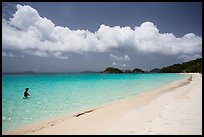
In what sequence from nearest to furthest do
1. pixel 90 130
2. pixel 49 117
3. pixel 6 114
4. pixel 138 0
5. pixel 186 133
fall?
pixel 138 0
pixel 186 133
pixel 90 130
pixel 49 117
pixel 6 114

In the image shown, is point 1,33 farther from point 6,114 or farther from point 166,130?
point 6,114

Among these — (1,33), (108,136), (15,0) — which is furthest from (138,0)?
(108,136)

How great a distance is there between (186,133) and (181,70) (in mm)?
144976

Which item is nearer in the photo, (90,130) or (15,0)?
(15,0)

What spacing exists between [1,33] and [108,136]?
12.2 feet

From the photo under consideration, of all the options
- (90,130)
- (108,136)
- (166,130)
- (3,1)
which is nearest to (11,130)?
(90,130)

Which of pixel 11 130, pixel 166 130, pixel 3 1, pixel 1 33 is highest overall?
pixel 3 1

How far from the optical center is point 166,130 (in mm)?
5926

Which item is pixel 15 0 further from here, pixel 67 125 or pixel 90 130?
pixel 67 125

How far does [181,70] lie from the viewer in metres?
142

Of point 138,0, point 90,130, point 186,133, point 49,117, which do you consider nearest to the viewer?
point 138,0

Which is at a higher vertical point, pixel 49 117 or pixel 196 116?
pixel 196 116

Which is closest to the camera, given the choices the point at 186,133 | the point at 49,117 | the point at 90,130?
the point at 186,133

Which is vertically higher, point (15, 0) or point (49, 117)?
point (15, 0)
